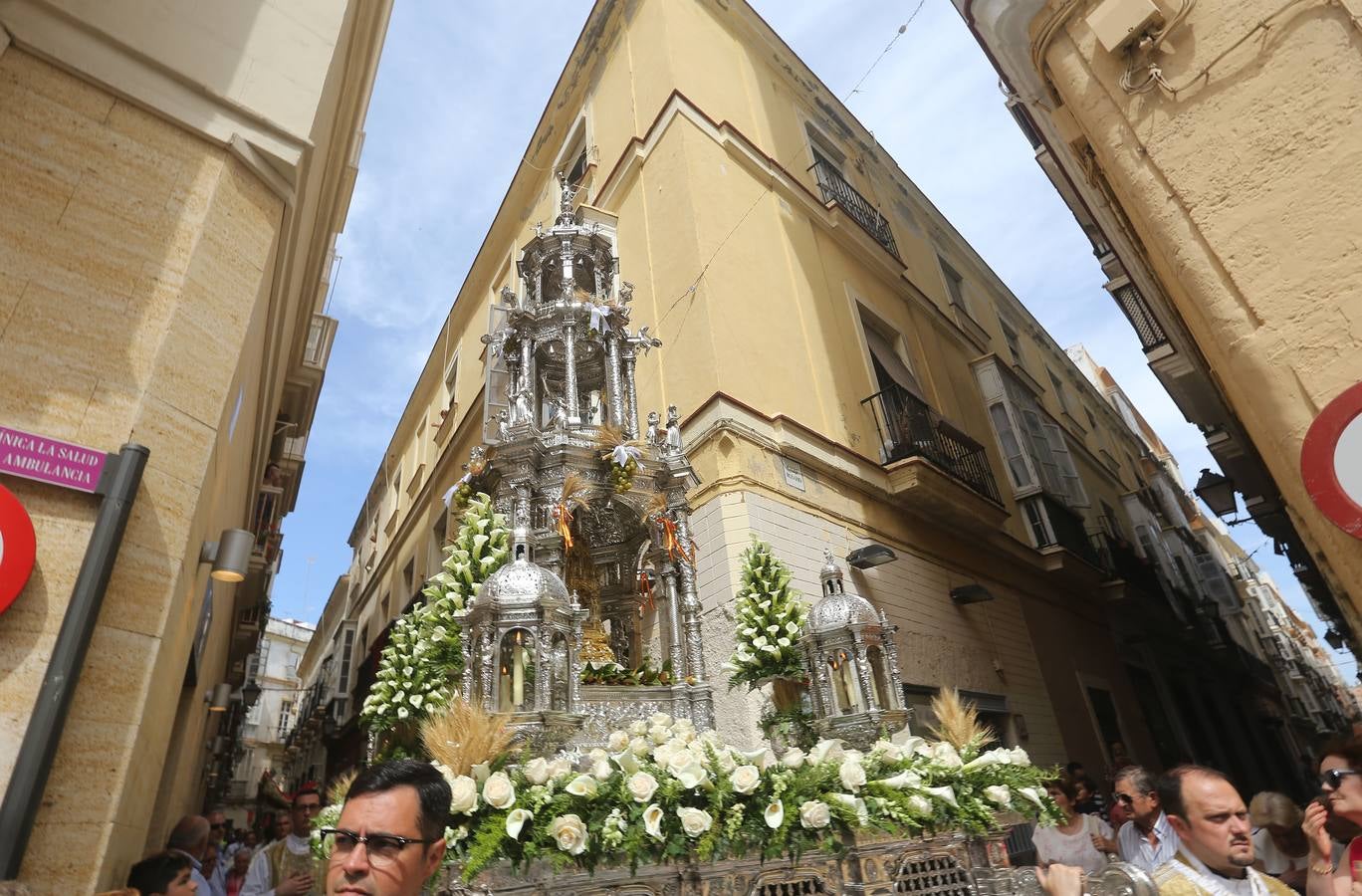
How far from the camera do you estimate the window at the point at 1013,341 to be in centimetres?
1777

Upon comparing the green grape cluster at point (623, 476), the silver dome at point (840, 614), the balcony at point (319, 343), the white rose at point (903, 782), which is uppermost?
the balcony at point (319, 343)

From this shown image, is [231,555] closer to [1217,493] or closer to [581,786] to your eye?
[581,786]

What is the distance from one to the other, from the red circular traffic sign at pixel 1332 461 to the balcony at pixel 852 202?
8687 millimetres

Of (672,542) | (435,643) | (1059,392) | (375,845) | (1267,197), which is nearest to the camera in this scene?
(375,845)

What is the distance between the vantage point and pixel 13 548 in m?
2.99

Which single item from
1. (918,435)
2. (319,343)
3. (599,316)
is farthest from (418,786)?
(319,343)

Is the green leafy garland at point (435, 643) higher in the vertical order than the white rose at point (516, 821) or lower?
higher

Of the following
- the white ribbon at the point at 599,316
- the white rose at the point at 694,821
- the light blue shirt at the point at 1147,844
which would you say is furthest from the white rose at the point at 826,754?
the white ribbon at the point at 599,316

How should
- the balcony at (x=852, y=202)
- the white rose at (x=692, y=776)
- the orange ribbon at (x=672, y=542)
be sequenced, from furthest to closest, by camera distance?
1. the balcony at (x=852, y=202)
2. the orange ribbon at (x=672, y=542)
3. the white rose at (x=692, y=776)

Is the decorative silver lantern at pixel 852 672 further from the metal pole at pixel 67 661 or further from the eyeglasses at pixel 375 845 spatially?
the metal pole at pixel 67 661

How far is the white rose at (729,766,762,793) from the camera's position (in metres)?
2.99

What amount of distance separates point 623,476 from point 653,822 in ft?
10.2

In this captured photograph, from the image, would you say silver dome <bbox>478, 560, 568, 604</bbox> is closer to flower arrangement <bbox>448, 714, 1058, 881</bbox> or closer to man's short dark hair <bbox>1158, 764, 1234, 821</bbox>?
flower arrangement <bbox>448, 714, 1058, 881</bbox>

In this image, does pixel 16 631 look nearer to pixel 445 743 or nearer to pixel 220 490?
pixel 445 743
